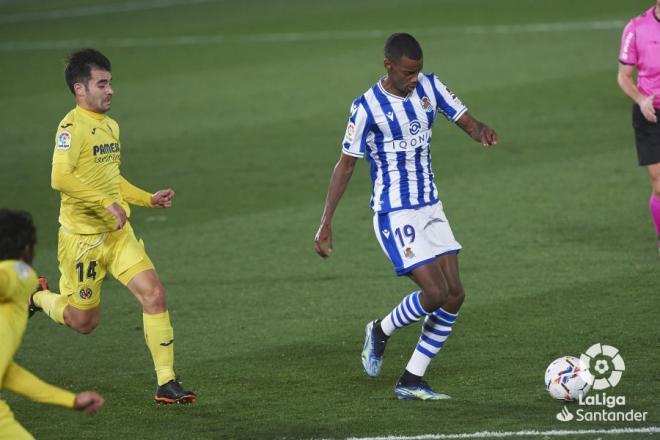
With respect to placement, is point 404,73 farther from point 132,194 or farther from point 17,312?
point 17,312

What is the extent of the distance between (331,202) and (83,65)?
5.83 feet

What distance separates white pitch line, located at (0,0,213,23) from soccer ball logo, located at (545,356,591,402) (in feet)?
79.2

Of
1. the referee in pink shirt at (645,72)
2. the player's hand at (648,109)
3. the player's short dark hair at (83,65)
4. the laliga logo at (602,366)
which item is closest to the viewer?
the laliga logo at (602,366)

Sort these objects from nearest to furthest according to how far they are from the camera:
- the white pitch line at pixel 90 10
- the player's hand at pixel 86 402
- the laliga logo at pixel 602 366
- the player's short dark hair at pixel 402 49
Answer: the player's hand at pixel 86 402 → the player's short dark hair at pixel 402 49 → the laliga logo at pixel 602 366 → the white pitch line at pixel 90 10

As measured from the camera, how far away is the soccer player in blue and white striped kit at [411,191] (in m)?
7.75

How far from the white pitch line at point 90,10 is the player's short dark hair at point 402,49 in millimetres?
23461

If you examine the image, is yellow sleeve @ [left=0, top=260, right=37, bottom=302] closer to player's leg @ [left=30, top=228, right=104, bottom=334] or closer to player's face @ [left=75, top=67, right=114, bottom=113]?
player's leg @ [left=30, top=228, right=104, bottom=334]

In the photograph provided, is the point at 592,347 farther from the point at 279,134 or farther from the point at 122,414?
the point at 279,134

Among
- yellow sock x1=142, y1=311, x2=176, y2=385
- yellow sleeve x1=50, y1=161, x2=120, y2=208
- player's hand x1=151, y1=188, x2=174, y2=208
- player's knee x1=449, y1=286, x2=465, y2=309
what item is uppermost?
yellow sleeve x1=50, y1=161, x2=120, y2=208

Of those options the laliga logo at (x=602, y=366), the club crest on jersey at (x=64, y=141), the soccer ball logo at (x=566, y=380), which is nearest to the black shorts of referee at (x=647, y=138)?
the laliga logo at (x=602, y=366)

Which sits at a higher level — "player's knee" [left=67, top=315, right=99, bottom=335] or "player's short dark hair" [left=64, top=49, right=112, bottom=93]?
"player's short dark hair" [left=64, top=49, right=112, bottom=93]

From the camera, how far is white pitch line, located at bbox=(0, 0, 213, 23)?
30109 mm

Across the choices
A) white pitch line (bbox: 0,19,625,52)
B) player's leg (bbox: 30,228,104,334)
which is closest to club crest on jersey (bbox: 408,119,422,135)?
player's leg (bbox: 30,228,104,334)

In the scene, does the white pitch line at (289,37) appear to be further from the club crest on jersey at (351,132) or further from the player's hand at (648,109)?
the club crest on jersey at (351,132)
